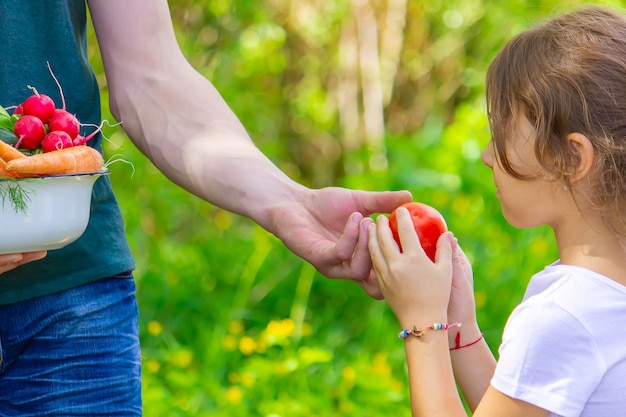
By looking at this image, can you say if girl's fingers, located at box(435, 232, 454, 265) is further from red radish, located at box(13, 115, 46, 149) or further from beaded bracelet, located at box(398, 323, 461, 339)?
red radish, located at box(13, 115, 46, 149)

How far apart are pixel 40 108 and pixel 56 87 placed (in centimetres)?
24

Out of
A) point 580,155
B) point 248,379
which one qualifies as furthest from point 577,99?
point 248,379

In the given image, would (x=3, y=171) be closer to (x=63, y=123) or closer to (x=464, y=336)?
(x=63, y=123)

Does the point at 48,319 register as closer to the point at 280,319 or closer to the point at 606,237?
the point at 606,237

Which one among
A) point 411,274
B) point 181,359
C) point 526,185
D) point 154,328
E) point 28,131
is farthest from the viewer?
point 154,328

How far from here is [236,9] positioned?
4.89 meters

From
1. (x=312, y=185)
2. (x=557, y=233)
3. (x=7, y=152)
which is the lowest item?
(x=312, y=185)

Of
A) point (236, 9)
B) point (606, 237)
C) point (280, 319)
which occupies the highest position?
point (606, 237)

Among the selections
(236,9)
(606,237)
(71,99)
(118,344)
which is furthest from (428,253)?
(236,9)

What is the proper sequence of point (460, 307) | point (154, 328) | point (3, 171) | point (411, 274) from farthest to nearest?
point (154, 328) < point (460, 307) < point (411, 274) < point (3, 171)

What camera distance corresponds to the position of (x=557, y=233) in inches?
69.5

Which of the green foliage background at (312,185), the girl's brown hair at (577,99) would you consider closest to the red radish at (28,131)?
the girl's brown hair at (577,99)

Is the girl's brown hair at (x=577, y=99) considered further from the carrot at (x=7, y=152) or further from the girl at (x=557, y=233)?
the carrot at (x=7, y=152)

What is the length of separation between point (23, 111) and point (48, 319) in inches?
15.8
